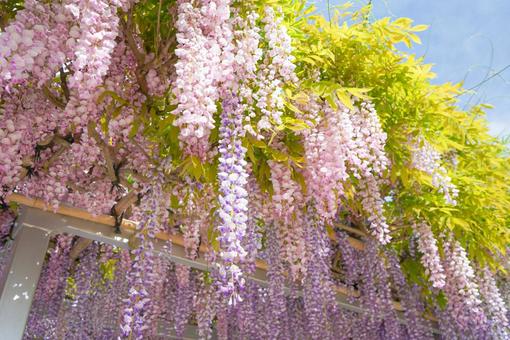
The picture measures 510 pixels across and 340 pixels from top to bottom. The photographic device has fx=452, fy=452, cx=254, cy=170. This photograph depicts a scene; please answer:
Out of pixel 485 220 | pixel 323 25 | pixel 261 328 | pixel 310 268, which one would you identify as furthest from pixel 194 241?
pixel 485 220

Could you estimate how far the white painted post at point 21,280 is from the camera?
8.95ft

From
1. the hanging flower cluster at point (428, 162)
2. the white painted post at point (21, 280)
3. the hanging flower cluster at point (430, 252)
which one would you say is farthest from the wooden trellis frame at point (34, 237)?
the hanging flower cluster at point (430, 252)

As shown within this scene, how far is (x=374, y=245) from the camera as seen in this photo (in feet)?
14.9

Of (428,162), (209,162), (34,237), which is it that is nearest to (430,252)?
(428,162)

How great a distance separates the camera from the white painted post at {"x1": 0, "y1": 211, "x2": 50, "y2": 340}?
273cm

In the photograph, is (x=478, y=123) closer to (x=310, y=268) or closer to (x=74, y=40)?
(x=310, y=268)

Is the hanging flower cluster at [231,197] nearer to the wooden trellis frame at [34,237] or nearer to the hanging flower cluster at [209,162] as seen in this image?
the hanging flower cluster at [209,162]

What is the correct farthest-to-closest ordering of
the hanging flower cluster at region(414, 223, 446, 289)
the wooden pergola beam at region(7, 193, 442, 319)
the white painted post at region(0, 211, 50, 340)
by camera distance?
the hanging flower cluster at region(414, 223, 446, 289)
the wooden pergola beam at region(7, 193, 442, 319)
the white painted post at region(0, 211, 50, 340)

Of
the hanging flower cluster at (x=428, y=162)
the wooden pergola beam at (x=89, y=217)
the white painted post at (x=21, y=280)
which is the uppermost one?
the hanging flower cluster at (x=428, y=162)

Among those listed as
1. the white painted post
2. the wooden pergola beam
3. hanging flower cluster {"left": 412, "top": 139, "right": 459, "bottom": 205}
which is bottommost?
the white painted post

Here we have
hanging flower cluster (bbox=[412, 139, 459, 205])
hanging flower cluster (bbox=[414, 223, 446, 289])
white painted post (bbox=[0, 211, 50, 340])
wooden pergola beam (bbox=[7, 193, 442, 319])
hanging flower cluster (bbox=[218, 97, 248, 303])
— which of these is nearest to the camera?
hanging flower cluster (bbox=[218, 97, 248, 303])

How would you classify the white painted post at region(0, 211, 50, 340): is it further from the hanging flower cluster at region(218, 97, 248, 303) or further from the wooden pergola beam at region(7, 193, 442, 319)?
the hanging flower cluster at region(218, 97, 248, 303)


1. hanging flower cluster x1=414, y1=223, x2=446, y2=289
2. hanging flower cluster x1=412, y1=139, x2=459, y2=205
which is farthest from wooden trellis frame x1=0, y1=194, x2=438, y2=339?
hanging flower cluster x1=414, y1=223, x2=446, y2=289

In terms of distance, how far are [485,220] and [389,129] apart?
1.43 m
